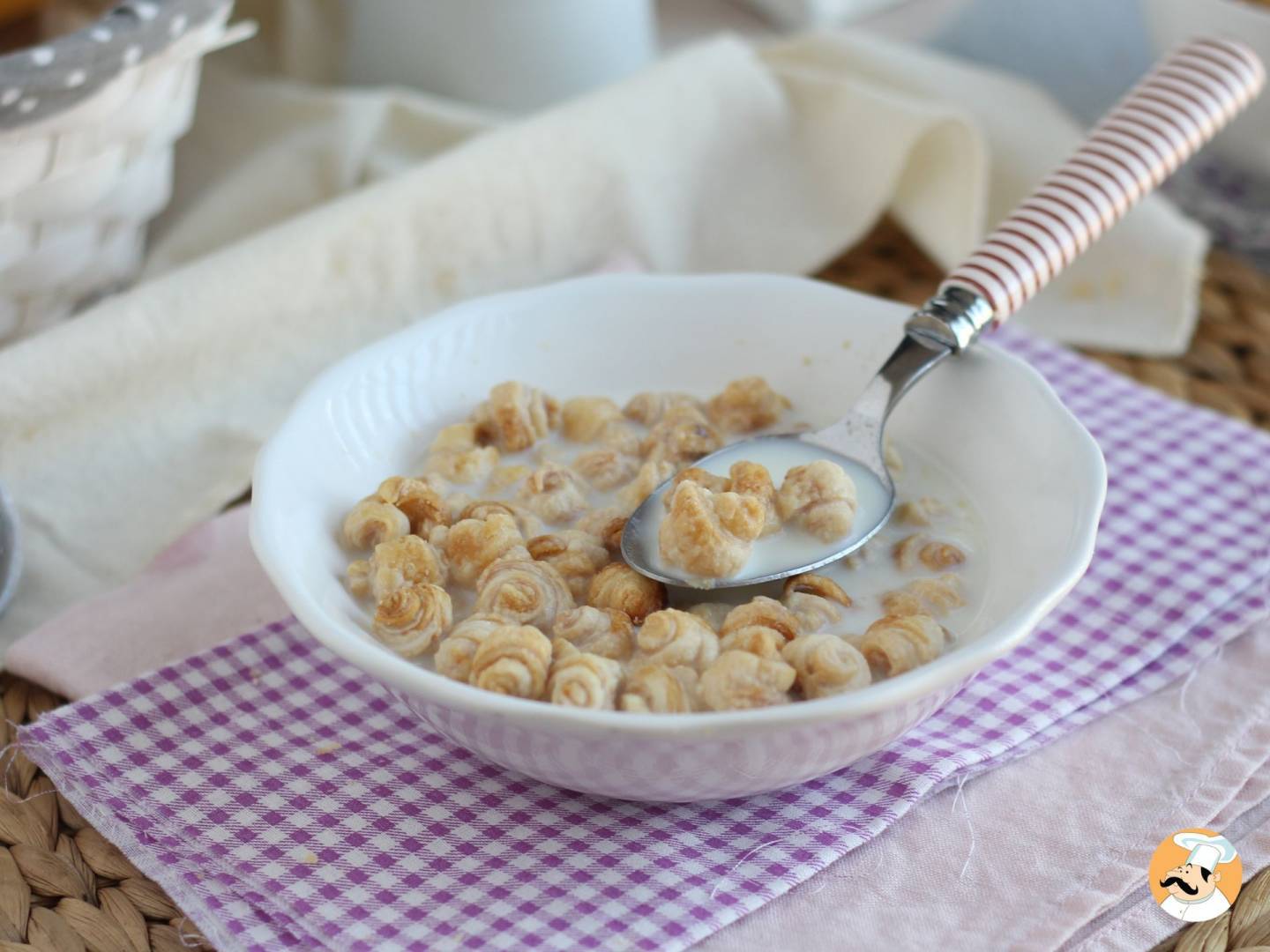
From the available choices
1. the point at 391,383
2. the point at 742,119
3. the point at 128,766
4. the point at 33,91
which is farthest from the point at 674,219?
the point at 128,766

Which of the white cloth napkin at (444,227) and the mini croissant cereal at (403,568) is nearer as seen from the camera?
the mini croissant cereal at (403,568)

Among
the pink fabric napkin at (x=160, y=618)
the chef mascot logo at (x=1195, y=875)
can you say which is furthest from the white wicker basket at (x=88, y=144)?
the chef mascot logo at (x=1195, y=875)

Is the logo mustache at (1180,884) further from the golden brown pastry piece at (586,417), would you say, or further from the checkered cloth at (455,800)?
the golden brown pastry piece at (586,417)

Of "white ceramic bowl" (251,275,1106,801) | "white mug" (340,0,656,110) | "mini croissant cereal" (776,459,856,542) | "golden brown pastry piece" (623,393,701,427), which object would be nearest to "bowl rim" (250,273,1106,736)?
"white ceramic bowl" (251,275,1106,801)

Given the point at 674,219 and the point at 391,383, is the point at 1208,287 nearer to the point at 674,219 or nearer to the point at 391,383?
the point at 674,219

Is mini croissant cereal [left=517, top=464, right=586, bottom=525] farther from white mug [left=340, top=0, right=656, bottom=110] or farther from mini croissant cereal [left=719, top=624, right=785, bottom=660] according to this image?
white mug [left=340, top=0, right=656, bottom=110]

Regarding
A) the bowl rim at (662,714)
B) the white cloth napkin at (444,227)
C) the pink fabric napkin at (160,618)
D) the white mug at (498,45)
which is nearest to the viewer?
the bowl rim at (662,714)

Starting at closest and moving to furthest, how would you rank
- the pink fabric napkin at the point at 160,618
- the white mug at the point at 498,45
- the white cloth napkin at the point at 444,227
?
the pink fabric napkin at the point at 160,618, the white cloth napkin at the point at 444,227, the white mug at the point at 498,45
